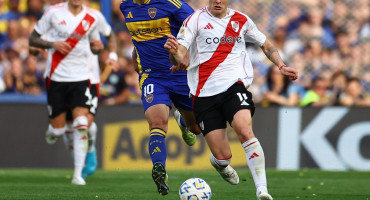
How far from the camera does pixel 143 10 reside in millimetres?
8297

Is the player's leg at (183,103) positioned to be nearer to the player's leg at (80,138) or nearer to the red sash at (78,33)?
the player's leg at (80,138)

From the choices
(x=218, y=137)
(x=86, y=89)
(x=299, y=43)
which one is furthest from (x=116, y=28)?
(x=218, y=137)

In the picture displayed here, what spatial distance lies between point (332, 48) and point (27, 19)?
19.7ft

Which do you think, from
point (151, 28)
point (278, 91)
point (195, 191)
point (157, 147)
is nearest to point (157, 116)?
point (157, 147)

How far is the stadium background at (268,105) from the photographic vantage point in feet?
45.9

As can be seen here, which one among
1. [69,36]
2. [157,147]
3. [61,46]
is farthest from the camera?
[69,36]

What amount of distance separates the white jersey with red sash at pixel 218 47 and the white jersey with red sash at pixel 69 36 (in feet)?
11.7

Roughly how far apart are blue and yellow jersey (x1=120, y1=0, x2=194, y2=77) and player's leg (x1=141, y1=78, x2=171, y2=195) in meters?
0.17

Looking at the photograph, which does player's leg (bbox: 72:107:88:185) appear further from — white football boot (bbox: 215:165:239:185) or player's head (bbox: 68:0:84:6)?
white football boot (bbox: 215:165:239:185)

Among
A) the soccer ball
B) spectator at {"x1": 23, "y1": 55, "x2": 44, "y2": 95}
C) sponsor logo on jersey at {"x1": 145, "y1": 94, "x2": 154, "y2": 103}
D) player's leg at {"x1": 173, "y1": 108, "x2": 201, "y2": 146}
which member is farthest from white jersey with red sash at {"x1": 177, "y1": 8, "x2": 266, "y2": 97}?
spectator at {"x1": 23, "y1": 55, "x2": 44, "y2": 95}

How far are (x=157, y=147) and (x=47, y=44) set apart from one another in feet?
11.1

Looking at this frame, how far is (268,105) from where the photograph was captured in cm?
1452

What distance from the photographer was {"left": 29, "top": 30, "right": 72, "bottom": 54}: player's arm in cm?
1044

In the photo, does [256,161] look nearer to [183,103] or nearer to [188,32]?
[188,32]
